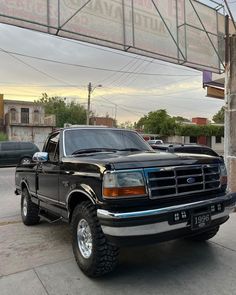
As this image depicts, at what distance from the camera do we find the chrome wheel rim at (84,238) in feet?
13.9

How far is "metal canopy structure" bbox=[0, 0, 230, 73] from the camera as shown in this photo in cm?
830

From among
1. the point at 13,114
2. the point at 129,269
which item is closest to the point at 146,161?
the point at 129,269

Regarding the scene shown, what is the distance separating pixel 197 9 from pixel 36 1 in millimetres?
5360

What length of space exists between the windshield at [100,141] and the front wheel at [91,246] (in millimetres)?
1219

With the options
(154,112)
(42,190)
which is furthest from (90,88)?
(42,190)

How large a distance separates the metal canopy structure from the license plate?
613 centimetres

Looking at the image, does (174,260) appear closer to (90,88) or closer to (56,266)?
(56,266)

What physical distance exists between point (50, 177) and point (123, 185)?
2050 millimetres

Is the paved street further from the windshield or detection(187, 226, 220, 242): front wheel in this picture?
the windshield

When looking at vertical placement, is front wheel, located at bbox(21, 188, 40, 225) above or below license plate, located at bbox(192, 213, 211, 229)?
below

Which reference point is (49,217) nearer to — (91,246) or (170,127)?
(91,246)

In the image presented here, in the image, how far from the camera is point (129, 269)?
4453 millimetres

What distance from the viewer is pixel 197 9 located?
11.1 metres

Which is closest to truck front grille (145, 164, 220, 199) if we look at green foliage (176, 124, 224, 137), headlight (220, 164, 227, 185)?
headlight (220, 164, 227, 185)
